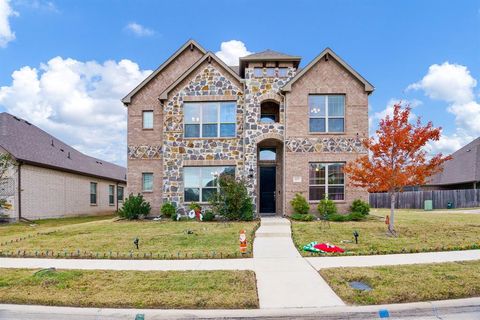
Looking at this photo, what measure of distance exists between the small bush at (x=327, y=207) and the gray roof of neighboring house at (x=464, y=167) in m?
19.7

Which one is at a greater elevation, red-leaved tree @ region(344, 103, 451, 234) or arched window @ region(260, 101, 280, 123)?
arched window @ region(260, 101, 280, 123)

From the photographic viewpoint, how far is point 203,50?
833 inches

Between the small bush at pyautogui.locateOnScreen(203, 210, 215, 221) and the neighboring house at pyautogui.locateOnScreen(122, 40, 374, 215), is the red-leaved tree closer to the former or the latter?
the neighboring house at pyautogui.locateOnScreen(122, 40, 374, 215)

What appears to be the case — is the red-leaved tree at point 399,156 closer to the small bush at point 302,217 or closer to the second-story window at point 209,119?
the small bush at point 302,217

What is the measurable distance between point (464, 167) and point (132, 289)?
3890 cm

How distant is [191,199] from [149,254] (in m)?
9.60

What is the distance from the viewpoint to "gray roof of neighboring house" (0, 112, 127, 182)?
807 inches

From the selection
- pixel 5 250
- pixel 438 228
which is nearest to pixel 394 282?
pixel 438 228

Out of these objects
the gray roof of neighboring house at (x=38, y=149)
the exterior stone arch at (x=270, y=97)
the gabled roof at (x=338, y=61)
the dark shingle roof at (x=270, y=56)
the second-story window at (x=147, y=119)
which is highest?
the dark shingle roof at (x=270, y=56)

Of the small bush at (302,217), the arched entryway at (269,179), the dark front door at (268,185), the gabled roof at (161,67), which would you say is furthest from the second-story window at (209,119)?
the small bush at (302,217)

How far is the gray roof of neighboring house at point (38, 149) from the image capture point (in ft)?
67.3

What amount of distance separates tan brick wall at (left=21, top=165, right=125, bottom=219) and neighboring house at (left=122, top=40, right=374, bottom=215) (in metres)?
5.87

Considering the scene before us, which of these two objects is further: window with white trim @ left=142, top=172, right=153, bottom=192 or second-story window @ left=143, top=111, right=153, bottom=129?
second-story window @ left=143, top=111, right=153, bottom=129

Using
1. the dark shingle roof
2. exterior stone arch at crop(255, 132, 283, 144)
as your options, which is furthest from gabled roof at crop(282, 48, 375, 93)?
exterior stone arch at crop(255, 132, 283, 144)
